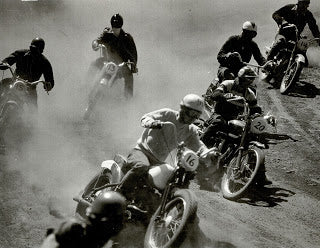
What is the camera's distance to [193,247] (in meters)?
6.50

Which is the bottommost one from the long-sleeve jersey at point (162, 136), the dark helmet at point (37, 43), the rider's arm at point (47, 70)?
the long-sleeve jersey at point (162, 136)

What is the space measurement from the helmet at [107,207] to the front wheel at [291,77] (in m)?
9.14

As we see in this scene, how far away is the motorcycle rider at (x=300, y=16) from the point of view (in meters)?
13.7

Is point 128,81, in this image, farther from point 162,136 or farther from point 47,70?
point 162,136

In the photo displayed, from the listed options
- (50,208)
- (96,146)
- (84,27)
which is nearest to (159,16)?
(84,27)

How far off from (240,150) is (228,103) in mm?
1149

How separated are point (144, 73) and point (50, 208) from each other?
468 inches

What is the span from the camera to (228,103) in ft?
30.5

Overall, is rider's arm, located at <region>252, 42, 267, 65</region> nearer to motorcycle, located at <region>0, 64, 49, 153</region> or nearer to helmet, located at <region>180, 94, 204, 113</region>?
motorcycle, located at <region>0, 64, 49, 153</region>

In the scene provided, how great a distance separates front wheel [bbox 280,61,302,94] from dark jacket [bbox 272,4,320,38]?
1.47 metres

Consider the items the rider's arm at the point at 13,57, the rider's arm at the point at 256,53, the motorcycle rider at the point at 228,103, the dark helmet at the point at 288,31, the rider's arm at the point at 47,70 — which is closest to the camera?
the motorcycle rider at the point at 228,103

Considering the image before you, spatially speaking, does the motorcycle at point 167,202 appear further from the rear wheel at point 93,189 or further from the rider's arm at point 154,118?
the rear wheel at point 93,189

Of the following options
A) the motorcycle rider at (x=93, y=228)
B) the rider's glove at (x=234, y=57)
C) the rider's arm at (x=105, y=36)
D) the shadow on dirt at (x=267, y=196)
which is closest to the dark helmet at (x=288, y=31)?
the rider's glove at (x=234, y=57)

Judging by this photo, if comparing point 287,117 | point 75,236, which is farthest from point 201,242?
point 287,117
